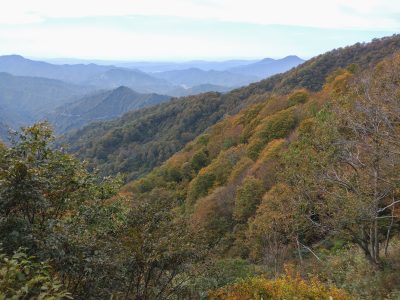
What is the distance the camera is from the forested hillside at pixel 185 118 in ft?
320

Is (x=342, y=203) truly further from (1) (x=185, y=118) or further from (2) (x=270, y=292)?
(1) (x=185, y=118)

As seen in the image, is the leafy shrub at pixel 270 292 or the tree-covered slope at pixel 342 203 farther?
the tree-covered slope at pixel 342 203

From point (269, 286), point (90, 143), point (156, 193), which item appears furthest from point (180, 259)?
point (90, 143)

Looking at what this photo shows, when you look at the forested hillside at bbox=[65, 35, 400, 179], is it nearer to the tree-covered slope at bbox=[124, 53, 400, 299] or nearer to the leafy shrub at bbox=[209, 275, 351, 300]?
the tree-covered slope at bbox=[124, 53, 400, 299]

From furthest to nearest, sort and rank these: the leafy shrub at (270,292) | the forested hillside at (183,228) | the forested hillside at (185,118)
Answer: the forested hillside at (185,118) → the leafy shrub at (270,292) → the forested hillside at (183,228)

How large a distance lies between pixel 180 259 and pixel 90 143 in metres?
122

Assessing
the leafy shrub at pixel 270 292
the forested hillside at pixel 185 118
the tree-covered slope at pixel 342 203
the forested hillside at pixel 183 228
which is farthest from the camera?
the forested hillside at pixel 185 118

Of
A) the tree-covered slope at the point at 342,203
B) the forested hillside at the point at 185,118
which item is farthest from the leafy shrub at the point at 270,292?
the forested hillside at the point at 185,118

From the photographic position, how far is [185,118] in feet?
381

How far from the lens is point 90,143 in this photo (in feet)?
411

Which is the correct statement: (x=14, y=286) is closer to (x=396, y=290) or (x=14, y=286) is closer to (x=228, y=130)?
(x=396, y=290)

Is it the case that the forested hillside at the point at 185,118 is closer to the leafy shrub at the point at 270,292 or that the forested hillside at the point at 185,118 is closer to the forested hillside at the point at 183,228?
the forested hillside at the point at 183,228

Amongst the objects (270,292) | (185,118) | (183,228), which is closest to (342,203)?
(270,292)

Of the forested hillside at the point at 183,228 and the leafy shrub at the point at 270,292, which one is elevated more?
the forested hillside at the point at 183,228
